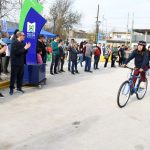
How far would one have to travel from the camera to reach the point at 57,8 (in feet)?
178

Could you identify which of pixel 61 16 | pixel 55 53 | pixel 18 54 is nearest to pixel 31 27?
pixel 18 54

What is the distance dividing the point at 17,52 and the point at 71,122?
3.13m

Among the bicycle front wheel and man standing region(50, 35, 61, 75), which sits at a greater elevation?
man standing region(50, 35, 61, 75)

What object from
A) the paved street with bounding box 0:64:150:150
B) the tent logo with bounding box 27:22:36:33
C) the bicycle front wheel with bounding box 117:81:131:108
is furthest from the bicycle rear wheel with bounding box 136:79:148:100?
the tent logo with bounding box 27:22:36:33

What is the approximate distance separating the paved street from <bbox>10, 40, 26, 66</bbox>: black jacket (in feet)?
3.09

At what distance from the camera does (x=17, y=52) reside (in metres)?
8.63

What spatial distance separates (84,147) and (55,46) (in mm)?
9502

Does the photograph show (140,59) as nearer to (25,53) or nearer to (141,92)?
(141,92)

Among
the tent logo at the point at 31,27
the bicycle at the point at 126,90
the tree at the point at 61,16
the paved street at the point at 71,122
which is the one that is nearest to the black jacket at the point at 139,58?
the bicycle at the point at 126,90

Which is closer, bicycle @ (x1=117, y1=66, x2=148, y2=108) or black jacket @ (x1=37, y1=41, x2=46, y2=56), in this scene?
bicycle @ (x1=117, y1=66, x2=148, y2=108)

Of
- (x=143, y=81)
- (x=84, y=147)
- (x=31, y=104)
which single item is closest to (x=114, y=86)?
(x=143, y=81)

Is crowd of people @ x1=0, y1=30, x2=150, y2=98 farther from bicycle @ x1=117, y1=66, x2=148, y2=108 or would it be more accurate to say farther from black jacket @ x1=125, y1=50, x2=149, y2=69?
bicycle @ x1=117, y1=66, x2=148, y2=108

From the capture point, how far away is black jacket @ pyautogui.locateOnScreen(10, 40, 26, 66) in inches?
339

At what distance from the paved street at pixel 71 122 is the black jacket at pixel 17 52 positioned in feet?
3.09
